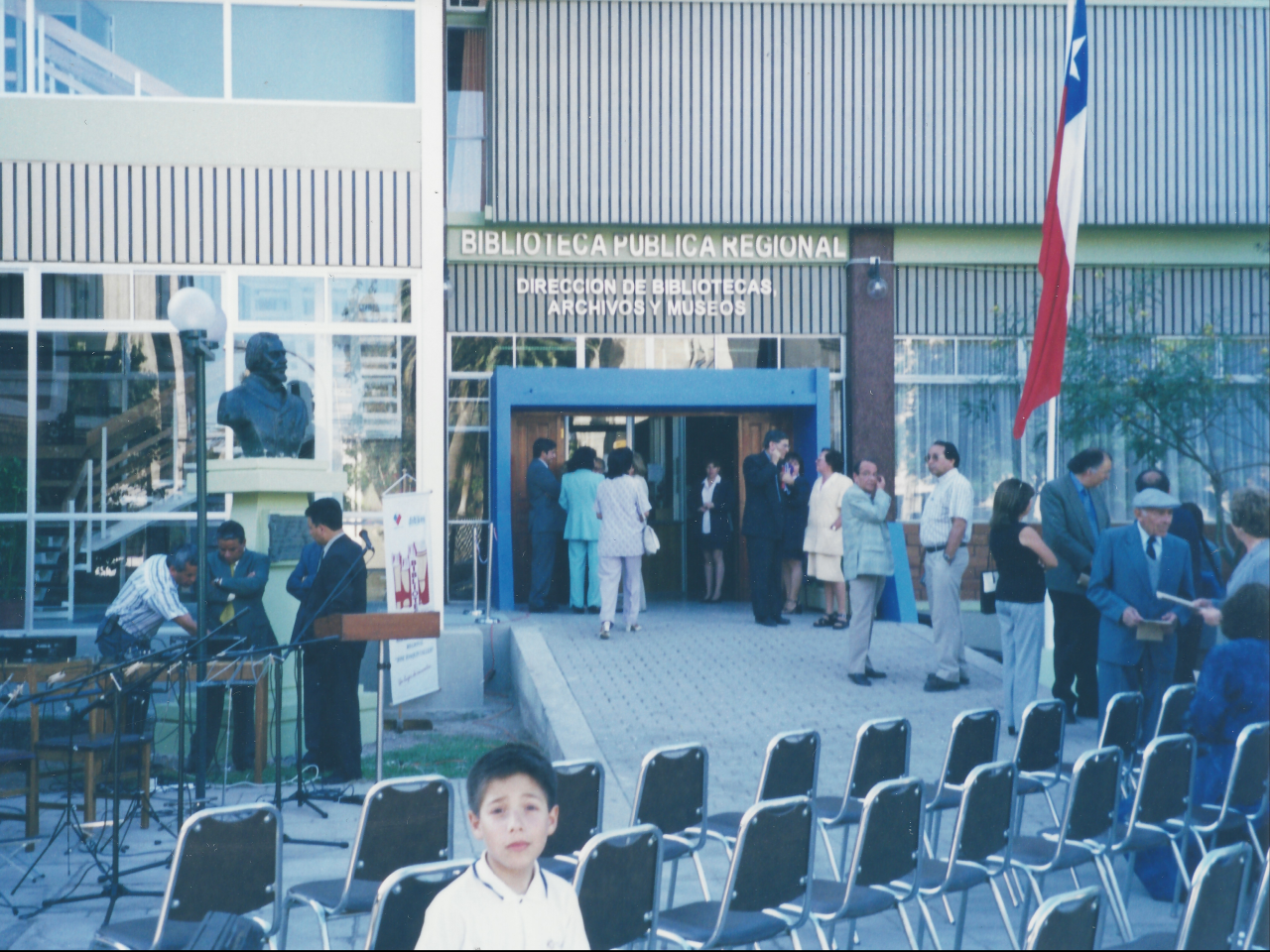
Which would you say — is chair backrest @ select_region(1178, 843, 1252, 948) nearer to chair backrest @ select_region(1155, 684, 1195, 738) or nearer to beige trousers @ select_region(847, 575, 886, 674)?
chair backrest @ select_region(1155, 684, 1195, 738)

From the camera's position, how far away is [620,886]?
3594 millimetres

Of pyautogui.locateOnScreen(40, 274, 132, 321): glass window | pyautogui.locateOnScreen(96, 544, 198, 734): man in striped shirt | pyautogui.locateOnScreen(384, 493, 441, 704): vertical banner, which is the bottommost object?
pyautogui.locateOnScreen(96, 544, 198, 734): man in striped shirt

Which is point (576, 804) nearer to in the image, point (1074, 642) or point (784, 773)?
point (784, 773)

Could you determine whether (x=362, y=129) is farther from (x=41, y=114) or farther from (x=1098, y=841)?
(x=1098, y=841)

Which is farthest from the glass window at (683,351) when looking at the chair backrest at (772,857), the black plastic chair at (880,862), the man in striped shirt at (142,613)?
the chair backrest at (772,857)

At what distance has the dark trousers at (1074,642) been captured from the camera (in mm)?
8086

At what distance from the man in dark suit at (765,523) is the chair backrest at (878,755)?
604 cm

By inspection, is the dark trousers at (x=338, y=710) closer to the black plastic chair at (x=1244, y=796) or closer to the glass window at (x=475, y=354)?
the black plastic chair at (x=1244, y=796)

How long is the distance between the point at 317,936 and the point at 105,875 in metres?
1.23

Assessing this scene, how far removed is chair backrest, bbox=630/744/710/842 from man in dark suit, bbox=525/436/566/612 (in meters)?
8.04

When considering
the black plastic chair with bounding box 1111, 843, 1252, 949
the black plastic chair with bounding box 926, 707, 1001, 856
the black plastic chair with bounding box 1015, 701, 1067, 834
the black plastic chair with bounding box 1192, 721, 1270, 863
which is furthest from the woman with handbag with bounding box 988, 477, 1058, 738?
the black plastic chair with bounding box 1111, 843, 1252, 949

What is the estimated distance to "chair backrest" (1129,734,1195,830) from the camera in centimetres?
467

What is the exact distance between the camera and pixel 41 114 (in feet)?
37.0

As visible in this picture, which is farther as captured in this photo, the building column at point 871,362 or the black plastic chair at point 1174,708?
the building column at point 871,362
